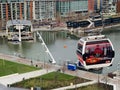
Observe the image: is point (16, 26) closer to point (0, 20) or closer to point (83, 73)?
point (0, 20)

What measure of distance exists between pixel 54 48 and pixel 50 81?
856 centimetres

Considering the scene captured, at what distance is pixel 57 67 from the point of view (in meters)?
15.7

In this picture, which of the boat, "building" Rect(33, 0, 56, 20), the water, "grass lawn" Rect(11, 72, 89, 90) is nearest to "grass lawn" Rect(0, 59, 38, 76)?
"grass lawn" Rect(11, 72, 89, 90)

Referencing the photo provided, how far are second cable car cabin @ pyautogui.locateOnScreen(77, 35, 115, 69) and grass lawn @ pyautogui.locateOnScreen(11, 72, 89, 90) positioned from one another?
1905mm

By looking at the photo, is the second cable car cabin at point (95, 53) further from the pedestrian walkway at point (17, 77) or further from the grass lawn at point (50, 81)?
the pedestrian walkway at point (17, 77)

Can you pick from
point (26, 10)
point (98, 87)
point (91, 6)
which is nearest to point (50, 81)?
point (98, 87)

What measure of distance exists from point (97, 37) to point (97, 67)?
3.88 feet

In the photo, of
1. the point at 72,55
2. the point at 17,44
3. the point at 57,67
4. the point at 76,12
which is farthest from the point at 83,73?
the point at 76,12

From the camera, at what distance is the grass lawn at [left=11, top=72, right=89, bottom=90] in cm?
1323

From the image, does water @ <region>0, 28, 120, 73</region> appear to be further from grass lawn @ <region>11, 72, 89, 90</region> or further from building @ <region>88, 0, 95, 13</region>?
building @ <region>88, 0, 95, 13</region>

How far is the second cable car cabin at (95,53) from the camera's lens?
15991 millimetres

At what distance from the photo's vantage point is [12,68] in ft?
49.9

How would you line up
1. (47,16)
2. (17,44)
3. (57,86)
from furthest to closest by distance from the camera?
1. (47,16)
2. (17,44)
3. (57,86)

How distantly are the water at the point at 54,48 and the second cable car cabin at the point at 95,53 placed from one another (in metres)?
0.40
